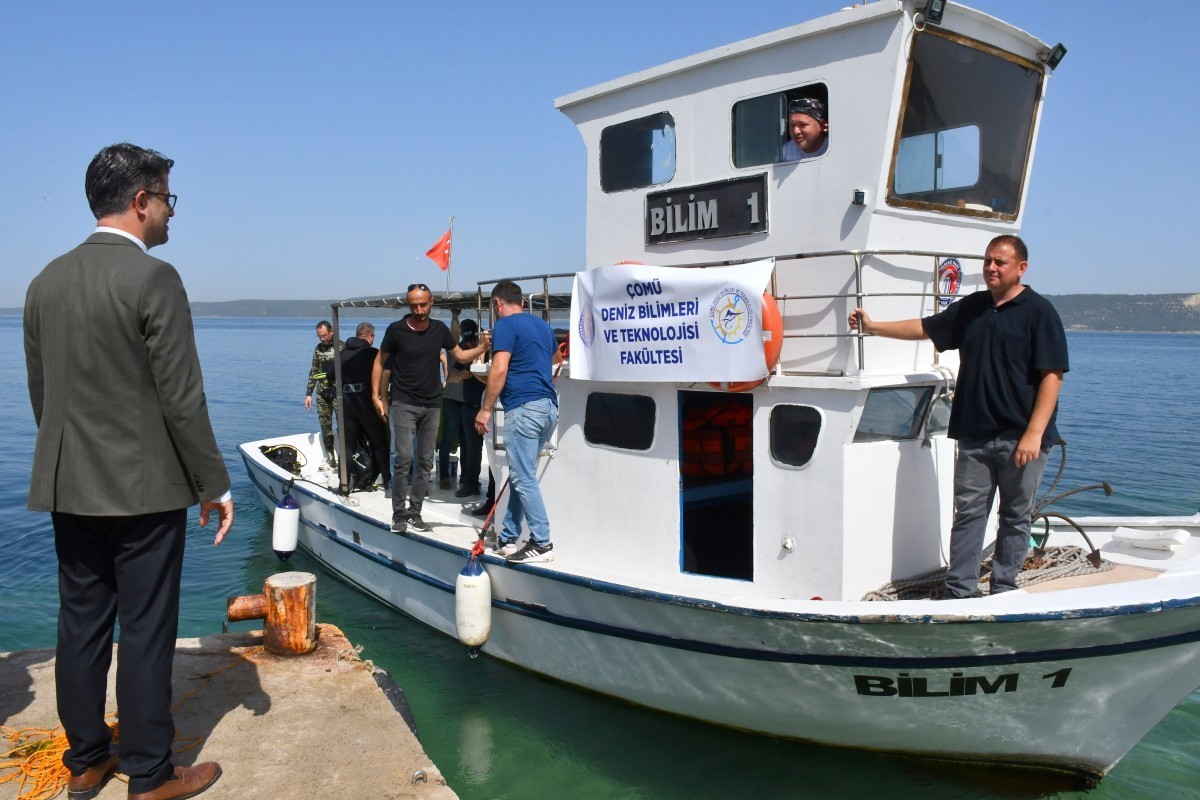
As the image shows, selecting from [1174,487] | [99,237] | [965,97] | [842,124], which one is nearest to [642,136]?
[842,124]

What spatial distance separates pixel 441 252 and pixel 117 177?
7476 mm

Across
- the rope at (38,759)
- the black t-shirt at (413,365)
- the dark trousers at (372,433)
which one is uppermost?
the black t-shirt at (413,365)

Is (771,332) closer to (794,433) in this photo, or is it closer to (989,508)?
(794,433)

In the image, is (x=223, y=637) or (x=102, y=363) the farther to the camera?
(x=223, y=637)

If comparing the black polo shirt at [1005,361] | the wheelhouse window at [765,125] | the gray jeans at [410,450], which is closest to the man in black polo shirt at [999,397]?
the black polo shirt at [1005,361]

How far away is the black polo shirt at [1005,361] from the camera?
15.7 feet

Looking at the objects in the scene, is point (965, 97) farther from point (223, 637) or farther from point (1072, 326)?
point (1072, 326)

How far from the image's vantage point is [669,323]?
5.81 metres

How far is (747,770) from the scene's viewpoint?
584 cm

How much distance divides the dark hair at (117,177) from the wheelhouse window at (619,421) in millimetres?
3661

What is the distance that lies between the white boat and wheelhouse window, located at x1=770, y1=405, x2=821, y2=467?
1cm

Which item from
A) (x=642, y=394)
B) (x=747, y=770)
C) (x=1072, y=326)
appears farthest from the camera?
(x=1072, y=326)

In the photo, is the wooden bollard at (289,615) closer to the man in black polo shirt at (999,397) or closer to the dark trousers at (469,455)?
the man in black polo shirt at (999,397)

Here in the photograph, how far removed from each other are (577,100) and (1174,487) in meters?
14.4
